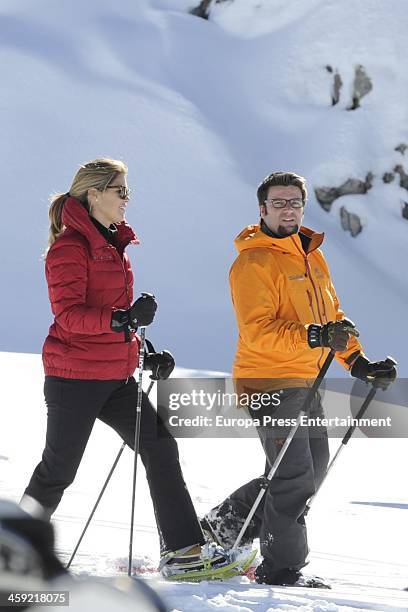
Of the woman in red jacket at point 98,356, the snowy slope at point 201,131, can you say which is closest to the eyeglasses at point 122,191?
the woman in red jacket at point 98,356

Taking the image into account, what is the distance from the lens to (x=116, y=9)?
3025cm

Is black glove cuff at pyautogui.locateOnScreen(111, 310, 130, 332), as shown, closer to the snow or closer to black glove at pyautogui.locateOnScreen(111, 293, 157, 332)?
black glove at pyautogui.locateOnScreen(111, 293, 157, 332)

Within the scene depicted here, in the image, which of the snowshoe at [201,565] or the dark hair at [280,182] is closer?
the snowshoe at [201,565]

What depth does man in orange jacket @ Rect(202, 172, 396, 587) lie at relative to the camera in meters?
3.90

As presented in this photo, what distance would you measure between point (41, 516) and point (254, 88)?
1091 inches

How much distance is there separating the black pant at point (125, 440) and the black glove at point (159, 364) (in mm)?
110

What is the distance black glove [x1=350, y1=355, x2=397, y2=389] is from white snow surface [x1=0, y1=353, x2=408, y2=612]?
2.90 ft

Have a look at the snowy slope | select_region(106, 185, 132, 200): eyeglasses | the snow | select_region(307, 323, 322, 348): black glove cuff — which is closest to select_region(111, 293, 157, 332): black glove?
select_region(106, 185, 132, 200): eyeglasses

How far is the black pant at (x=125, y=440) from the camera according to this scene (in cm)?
382

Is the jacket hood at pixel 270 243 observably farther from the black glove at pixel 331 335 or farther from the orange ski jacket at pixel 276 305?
the black glove at pixel 331 335

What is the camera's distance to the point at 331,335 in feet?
12.3

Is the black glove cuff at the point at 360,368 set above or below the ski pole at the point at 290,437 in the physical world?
above

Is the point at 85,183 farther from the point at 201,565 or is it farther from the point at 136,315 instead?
the point at 201,565

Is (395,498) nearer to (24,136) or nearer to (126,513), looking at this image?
(126,513)
